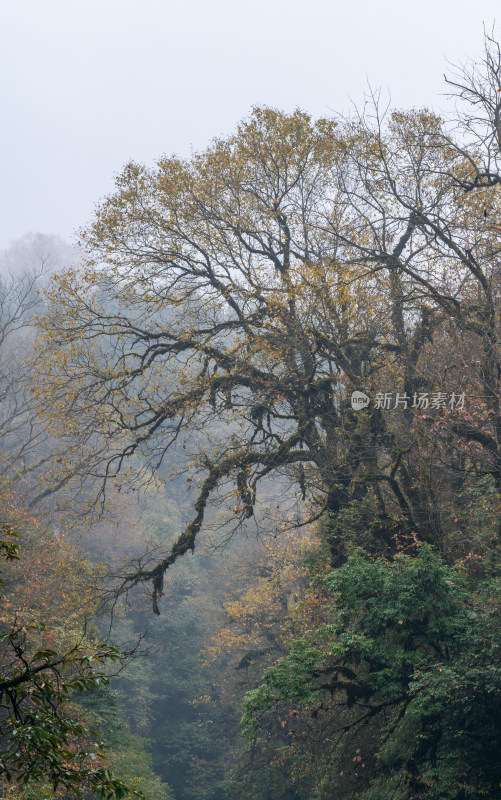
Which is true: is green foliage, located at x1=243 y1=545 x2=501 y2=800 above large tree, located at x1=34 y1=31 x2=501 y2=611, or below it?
below

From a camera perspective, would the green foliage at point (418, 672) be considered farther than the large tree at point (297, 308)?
No

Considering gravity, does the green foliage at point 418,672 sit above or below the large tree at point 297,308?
below

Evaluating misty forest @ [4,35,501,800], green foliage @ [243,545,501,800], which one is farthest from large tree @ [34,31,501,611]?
green foliage @ [243,545,501,800]

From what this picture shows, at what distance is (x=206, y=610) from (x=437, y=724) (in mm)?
24902

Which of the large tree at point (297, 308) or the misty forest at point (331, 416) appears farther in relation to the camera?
the large tree at point (297, 308)

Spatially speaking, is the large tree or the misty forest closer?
the misty forest

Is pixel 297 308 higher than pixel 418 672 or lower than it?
higher

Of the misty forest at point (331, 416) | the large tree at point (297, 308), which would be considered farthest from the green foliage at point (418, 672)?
the large tree at point (297, 308)

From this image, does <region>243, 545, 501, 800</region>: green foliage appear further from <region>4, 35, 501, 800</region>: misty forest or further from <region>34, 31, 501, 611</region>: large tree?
<region>34, 31, 501, 611</region>: large tree

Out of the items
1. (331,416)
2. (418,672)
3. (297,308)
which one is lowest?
(418,672)

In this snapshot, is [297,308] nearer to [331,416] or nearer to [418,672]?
[331,416]

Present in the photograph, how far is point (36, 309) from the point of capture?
160 feet

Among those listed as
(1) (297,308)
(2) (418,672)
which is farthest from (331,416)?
(2) (418,672)

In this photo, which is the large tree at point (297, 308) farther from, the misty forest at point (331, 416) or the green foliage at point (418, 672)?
the green foliage at point (418, 672)
